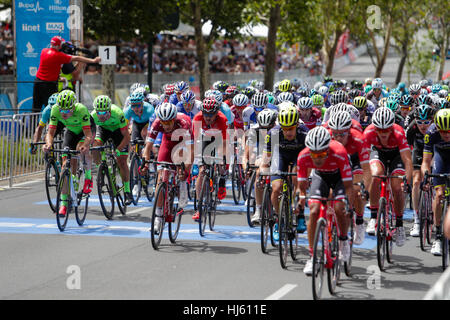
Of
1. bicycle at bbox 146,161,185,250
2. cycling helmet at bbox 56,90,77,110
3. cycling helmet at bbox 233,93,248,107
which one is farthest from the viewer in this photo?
cycling helmet at bbox 233,93,248,107

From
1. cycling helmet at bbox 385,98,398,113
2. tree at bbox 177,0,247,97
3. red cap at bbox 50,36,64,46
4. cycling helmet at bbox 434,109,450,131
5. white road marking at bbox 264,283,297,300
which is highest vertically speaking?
tree at bbox 177,0,247,97

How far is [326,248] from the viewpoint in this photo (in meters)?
7.69

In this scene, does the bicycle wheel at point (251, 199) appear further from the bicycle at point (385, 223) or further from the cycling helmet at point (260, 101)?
the bicycle at point (385, 223)

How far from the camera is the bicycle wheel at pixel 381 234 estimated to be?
893cm

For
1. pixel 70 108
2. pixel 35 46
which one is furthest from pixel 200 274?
pixel 35 46

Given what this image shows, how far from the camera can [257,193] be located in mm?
10922

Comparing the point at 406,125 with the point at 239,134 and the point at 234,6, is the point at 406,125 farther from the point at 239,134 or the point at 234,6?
the point at 234,6

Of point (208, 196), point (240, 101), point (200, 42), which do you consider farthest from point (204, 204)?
point (200, 42)

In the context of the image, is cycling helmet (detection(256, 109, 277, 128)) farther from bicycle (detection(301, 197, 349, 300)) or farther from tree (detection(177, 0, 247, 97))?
tree (detection(177, 0, 247, 97))

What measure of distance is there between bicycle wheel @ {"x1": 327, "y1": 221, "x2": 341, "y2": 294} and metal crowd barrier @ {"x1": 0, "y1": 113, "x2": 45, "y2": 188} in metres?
9.15

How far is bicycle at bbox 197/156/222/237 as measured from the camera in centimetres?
1099

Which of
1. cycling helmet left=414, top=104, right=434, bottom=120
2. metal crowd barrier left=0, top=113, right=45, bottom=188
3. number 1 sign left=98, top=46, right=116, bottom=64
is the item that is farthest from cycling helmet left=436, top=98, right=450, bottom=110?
metal crowd barrier left=0, top=113, right=45, bottom=188

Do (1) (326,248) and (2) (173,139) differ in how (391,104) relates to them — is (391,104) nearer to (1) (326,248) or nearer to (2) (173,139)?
(2) (173,139)

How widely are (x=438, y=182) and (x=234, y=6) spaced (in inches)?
894
